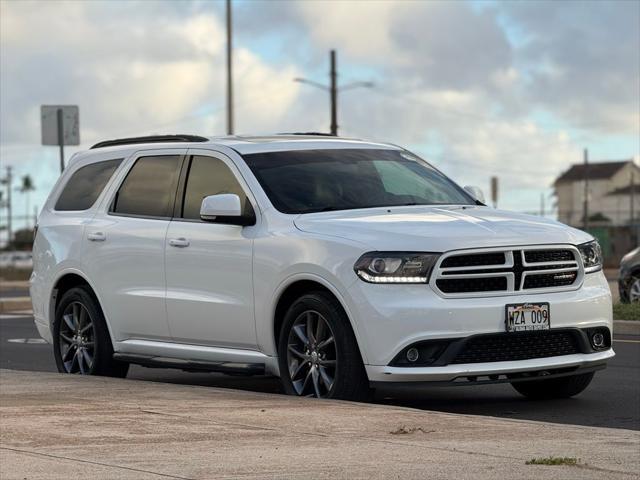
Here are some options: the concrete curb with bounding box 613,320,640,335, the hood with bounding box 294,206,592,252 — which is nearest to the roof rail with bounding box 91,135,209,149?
the hood with bounding box 294,206,592,252

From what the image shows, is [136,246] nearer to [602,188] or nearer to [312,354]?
[312,354]

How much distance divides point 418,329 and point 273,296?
1.25 metres

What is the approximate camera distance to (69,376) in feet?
Result: 38.9

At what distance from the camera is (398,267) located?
9953 mm

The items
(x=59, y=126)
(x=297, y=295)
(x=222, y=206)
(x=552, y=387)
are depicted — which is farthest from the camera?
(x=59, y=126)

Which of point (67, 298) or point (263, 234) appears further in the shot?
point (67, 298)

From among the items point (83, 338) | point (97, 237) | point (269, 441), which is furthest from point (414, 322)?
point (83, 338)

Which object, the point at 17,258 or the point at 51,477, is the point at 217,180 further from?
the point at 17,258

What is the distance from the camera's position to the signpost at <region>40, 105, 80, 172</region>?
27750mm

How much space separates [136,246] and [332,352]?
2.28 meters

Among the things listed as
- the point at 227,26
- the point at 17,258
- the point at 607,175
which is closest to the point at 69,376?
the point at 227,26

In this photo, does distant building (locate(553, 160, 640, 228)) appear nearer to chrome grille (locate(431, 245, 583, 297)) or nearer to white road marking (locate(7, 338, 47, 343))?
white road marking (locate(7, 338, 47, 343))

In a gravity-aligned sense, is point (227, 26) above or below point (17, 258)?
above

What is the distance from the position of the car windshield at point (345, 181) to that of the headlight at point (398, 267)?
1.05 meters
